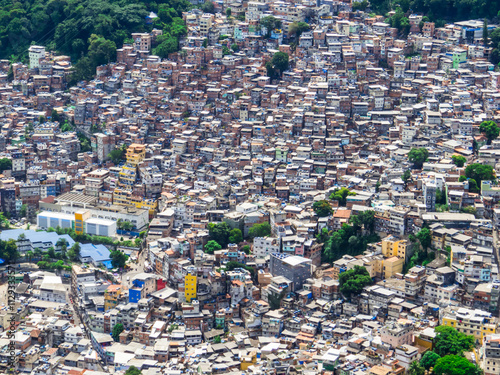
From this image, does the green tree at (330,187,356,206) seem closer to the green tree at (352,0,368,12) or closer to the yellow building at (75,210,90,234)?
the yellow building at (75,210,90,234)

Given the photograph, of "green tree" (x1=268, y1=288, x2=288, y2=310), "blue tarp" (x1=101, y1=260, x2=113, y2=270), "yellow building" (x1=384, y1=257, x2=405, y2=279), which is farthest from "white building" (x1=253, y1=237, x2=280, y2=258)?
"blue tarp" (x1=101, y1=260, x2=113, y2=270)

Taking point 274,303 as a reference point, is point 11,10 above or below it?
above

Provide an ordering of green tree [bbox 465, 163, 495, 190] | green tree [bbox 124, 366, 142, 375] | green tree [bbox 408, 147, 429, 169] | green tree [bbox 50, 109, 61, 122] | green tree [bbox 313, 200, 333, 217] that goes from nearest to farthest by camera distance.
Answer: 1. green tree [bbox 124, 366, 142, 375]
2. green tree [bbox 313, 200, 333, 217]
3. green tree [bbox 465, 163, 495, 190]
4. green tree [bbox 408, 147, 429, 169]
5. green tree [bbox 50, 109, 61, 122]

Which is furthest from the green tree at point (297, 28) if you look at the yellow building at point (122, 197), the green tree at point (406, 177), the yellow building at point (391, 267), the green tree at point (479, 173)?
the yellow building at point (391, 267)

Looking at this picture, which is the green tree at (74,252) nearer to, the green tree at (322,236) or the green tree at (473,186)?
the green tree at (322,236)

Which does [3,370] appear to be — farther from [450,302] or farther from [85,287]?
[450,302]

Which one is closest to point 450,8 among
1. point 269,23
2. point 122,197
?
point 269,23

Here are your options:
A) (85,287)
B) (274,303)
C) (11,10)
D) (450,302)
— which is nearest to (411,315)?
(450,302)
